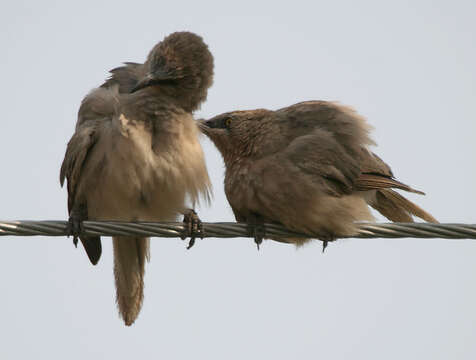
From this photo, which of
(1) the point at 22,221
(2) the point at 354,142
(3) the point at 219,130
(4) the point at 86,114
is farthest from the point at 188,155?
(1) the point at 22,221

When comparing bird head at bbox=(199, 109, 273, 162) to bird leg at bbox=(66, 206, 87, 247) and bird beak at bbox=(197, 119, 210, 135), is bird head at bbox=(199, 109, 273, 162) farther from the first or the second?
bird leg at bbox=(66, 206, 87, 247)

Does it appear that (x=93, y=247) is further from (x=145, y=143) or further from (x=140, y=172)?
(x=145, y=143)

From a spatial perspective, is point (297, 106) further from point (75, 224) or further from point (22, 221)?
point (22, 221)

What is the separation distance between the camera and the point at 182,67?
6914 millimetres

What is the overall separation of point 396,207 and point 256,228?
1591mm

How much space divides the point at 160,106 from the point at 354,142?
5.71ft

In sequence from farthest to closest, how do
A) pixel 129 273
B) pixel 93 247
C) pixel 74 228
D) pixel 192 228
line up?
pixel 129 273
pixel 93 247
pixel 192 228
pixel 74 228

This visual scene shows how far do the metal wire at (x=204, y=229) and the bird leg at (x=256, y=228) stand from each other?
0.22 ft

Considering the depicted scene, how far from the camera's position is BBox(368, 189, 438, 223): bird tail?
23.0ft

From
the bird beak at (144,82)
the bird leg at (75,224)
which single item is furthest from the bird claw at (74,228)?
the bird beak at (144,82)

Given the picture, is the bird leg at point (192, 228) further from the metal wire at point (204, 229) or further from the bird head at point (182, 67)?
the bird head at point (182, 67)

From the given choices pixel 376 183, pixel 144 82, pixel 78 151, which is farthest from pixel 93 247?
pixel 376 183

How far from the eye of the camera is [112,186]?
6.60 metres

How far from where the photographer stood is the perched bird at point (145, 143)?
21.4ft
